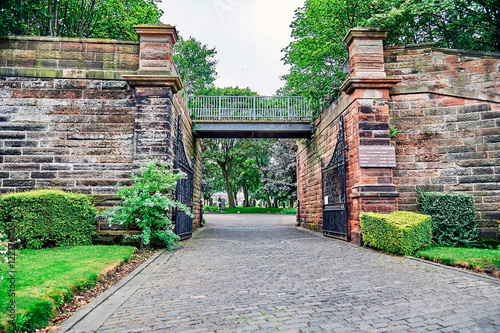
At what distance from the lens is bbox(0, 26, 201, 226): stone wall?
849 cm

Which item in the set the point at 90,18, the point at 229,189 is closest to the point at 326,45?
the point at 90,18

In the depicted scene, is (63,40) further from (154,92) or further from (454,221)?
(454,221)

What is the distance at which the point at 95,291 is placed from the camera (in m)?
4.43

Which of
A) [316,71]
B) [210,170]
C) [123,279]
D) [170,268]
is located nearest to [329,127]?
[316,71]

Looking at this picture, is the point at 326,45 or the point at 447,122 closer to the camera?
the point at 447,122

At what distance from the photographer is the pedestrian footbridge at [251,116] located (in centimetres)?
1444

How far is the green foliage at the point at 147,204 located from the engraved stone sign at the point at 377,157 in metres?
4.87

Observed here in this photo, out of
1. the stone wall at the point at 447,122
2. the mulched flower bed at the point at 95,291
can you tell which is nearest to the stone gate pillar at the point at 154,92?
the mulched flower bed at the point at 95,291

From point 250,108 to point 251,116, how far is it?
38 centimetres

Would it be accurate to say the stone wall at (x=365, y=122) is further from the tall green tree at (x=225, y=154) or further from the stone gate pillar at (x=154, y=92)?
the tall green tree at (x=225, y=154)

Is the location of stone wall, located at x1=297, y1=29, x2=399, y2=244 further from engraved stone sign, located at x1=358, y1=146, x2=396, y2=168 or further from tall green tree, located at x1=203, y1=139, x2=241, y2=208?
tall green tree, located at x1=203, y1=139, x2=241, y2=208

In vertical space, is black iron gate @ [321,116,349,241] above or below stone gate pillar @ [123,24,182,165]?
below

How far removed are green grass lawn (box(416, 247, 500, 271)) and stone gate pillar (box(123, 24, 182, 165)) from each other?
6.47 m

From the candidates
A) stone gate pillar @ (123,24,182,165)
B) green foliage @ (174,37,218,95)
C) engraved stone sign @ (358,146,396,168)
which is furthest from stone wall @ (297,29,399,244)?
green foliage @ (174,37,218,95)
